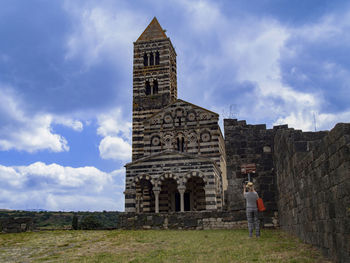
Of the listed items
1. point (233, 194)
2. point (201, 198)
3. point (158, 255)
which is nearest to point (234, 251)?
point (158, 255)

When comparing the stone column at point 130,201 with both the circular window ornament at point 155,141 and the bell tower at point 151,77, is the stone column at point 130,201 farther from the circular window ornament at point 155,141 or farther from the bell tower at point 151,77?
the bell tower at point 151,77

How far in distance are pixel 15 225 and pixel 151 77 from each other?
22.9 m

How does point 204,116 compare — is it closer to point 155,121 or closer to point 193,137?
point 193,137

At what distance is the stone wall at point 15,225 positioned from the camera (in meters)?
13.5

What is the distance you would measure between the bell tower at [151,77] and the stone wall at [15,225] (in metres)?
16.8

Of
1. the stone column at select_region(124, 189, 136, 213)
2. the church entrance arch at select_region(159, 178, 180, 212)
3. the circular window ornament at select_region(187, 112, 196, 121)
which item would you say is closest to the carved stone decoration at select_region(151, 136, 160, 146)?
the circular window ornament at select_region(187, 112, 196, 121)

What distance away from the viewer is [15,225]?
13711 millimetres

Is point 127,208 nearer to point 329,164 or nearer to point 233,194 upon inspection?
point 233,194

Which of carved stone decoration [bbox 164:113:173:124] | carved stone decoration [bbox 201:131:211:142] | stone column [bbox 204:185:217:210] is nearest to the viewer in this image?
stone column [bbox 204:185:217:210]

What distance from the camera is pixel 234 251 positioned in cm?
605

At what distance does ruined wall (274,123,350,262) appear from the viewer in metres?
3.91

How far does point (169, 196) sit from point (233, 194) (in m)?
15.0

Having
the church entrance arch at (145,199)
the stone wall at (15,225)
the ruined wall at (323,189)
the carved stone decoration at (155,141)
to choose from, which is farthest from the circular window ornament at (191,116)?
the ruined wall at (323,189)

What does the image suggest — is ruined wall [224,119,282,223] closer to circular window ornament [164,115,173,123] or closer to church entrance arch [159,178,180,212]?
church entrance arch [159,178,180,212]
